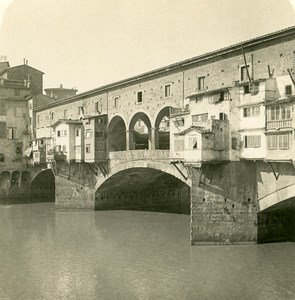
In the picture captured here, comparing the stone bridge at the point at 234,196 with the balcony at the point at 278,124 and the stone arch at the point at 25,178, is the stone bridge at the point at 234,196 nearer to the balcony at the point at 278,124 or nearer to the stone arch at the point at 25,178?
the balcony at the point at 278,124

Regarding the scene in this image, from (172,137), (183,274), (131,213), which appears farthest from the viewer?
(131,213)

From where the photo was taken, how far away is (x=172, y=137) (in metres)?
28.7

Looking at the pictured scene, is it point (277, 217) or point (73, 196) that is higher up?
point (277, 217)

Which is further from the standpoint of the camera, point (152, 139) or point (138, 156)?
point (138, 156)

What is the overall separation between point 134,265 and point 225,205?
21.3 ft

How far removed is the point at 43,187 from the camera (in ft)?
176

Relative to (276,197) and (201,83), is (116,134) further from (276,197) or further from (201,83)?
(276,197)

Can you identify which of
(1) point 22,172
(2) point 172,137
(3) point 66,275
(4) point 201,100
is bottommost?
(3) point 66,275

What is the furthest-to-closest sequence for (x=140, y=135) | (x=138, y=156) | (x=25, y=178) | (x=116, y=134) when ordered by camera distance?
(x=25, y=178), (x=140, y=135), (x=116, y=134), (x=138, y=156)

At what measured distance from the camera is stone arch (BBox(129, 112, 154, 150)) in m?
34.8

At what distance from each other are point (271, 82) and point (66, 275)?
14.9 metres

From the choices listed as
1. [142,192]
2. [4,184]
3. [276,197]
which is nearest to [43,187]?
[4,184]

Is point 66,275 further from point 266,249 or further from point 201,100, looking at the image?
point 201,100

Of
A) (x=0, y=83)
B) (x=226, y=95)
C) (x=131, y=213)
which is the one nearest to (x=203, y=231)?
(x=226, y=95)
